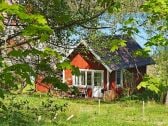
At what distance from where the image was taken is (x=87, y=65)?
38438mm

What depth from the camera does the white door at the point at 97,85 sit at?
37.6m

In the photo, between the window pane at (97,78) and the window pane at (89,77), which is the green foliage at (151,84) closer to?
the window pane at (97,78)

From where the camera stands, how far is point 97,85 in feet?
124

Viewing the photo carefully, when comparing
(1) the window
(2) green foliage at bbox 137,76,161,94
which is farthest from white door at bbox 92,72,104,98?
(2) green foliage at bbox 137,76,161,94

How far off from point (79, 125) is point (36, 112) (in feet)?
16.4

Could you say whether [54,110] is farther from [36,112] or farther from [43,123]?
[43,123]

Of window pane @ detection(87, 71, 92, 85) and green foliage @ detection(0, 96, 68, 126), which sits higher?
window pane @ detection(87, 71, 92, 85)

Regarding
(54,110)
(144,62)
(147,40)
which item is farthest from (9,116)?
(144,62)

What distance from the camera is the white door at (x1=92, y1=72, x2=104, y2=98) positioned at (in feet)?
123

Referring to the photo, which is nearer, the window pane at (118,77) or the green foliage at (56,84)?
the green foliage at (56,84)

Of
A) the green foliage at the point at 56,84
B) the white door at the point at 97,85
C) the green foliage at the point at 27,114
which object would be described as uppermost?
the white door at the point at 97,85

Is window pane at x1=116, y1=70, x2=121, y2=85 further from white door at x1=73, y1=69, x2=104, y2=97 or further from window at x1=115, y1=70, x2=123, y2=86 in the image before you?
white door at x1=73, y1=69, x2=104, y2=97

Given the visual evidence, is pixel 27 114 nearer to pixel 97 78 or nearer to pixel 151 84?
pixel 151 84

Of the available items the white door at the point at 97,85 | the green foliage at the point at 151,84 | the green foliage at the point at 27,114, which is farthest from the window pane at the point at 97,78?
the green foliage at the point at 151,84
